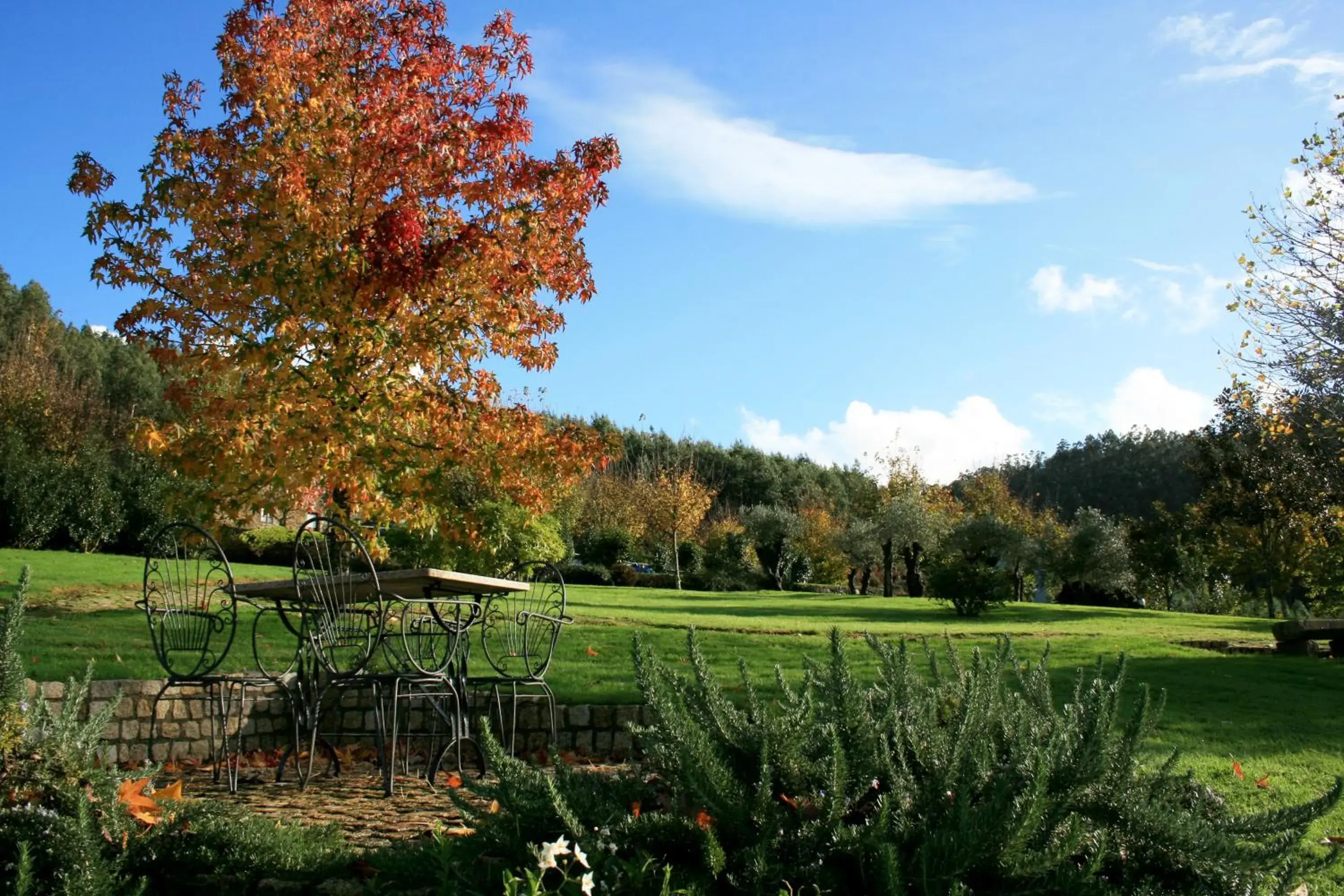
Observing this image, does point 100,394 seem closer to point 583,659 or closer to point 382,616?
point 583,659

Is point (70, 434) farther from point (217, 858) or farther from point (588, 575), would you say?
point (217, 858)

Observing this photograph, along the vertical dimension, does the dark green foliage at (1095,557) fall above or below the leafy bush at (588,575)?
above

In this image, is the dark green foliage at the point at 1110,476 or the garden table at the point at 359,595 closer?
the garden table at the point at 359,595

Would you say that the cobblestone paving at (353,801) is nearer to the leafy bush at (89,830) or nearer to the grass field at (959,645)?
the leafy bush at (89,830)

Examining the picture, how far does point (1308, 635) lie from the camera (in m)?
13.4

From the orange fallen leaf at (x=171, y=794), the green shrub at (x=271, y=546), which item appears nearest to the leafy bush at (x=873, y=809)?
the orange fallen leaf at (x=171, y=794)

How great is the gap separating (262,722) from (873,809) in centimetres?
455

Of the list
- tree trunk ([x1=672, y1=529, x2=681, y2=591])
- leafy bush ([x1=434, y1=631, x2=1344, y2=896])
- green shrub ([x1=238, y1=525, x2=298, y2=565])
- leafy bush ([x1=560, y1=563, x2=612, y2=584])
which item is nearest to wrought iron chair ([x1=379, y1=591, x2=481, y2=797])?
leafy bush ([x1=434, y1=631, x2=1344, y2=896])

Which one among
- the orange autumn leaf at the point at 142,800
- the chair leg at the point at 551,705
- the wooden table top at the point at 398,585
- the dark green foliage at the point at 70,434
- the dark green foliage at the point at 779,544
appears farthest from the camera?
the dark green foliage at the point at 779,544

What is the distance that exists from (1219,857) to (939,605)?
19.9m

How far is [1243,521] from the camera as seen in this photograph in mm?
24516

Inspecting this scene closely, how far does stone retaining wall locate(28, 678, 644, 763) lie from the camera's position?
5699 millimetres

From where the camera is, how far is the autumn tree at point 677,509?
3359cm

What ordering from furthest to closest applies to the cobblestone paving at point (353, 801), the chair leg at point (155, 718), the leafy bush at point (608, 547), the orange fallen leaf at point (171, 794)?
the leafy bush at point (608, 547) → the chair leg at point (155, 718) → the cobblestone paving at point (353, 801) → the orange fallen leaf at point (171, 794)
